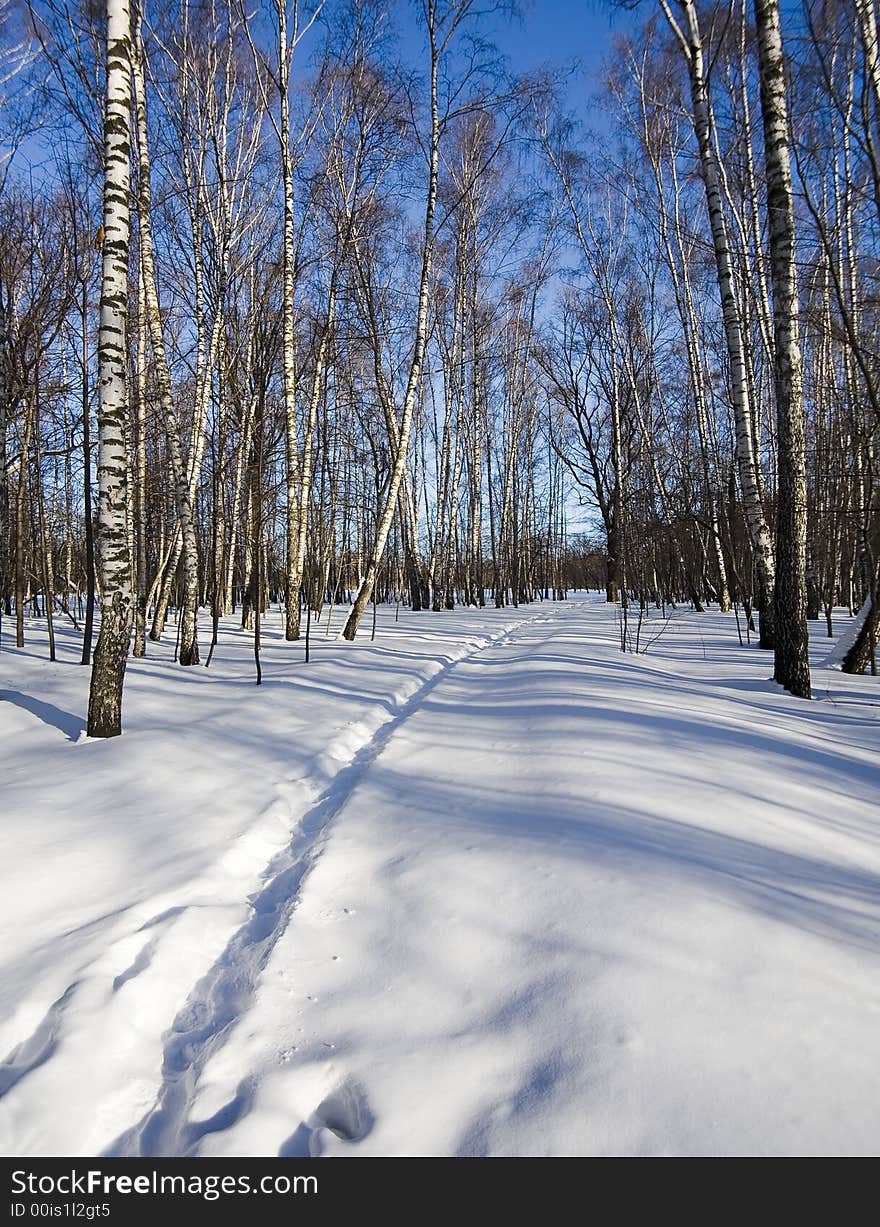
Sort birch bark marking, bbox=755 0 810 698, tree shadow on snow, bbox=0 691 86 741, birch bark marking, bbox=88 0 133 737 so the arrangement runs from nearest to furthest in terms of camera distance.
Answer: birch bark marking, bbox=88 0 133 737, tree shadow on snow, bbox=0 691 86 741, birch bark marking, bbox=755 0 810 698

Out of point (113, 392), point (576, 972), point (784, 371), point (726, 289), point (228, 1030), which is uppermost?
point (726, 289)

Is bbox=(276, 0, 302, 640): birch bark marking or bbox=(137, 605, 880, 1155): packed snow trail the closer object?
bbox=(137, 605, 880, 1155): packed snow trail

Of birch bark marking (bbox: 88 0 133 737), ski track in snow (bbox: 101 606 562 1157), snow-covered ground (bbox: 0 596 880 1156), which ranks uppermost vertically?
birch bark marking (bbox: 88 0 133 737)

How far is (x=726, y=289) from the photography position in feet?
25.8

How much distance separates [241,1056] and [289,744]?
117 inches

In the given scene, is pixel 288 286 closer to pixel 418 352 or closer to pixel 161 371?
pixel 418 352

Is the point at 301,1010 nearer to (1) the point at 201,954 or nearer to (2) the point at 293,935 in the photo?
(2) the point at 293,935

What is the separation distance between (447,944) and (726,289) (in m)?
8.93

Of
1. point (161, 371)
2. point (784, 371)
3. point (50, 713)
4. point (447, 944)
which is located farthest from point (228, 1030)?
point (161, 371)

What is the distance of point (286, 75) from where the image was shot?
31.9 ft

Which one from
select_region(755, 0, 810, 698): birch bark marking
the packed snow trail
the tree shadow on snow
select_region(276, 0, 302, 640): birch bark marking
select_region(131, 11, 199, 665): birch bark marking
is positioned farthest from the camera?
select_region(276, 0, 302, 640): birch bark marking

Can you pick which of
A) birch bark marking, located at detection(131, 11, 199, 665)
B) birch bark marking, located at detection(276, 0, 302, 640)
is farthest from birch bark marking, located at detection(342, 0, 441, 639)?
birch bark marking, located at detection(131, 11, 199, 665)

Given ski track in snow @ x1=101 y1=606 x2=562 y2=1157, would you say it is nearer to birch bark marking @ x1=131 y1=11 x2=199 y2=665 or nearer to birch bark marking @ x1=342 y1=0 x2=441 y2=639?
birch bark marking @ x1=131 y1=11 x2=199 y2=665

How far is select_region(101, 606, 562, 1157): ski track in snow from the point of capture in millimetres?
1368
